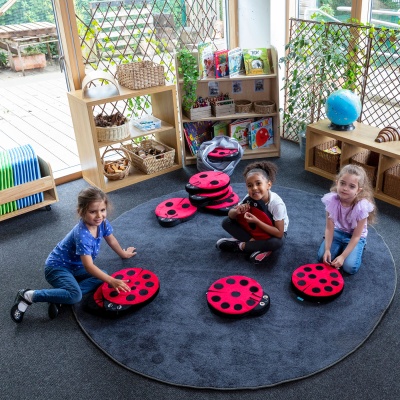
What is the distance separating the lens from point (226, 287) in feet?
8.52

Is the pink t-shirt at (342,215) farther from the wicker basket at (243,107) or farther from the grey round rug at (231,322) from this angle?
the wicker basket at (243,107)

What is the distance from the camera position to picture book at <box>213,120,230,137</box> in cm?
433

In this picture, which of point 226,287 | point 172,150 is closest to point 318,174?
point 172,150

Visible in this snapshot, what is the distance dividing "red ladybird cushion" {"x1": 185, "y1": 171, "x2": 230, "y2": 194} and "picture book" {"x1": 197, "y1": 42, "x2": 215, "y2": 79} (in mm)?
959

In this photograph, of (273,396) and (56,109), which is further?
(56,109)

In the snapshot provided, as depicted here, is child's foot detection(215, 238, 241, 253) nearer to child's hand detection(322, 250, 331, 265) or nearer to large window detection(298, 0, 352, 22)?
child's hand detection(322, 250, 331, 265)

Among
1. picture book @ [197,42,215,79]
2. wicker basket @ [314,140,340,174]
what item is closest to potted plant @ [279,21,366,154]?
wicker basket @ [314,140,340,174]

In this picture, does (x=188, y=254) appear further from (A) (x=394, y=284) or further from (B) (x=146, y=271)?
(A) (x=394, y=284)

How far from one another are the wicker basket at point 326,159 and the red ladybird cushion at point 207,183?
91 cm

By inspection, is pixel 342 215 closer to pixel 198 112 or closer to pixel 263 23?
pixel 198 112

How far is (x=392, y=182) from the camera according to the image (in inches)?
137

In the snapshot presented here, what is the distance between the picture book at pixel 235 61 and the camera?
408cm

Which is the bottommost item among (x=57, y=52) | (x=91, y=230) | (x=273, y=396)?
(x=273, y=396)

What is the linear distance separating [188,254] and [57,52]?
209cm
